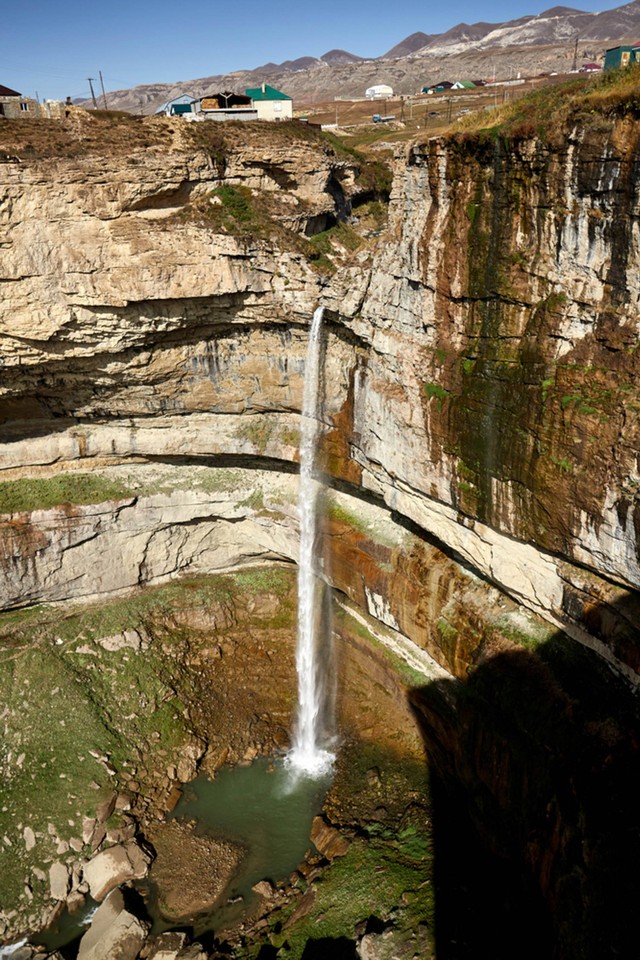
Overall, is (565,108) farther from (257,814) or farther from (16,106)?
(16,106)

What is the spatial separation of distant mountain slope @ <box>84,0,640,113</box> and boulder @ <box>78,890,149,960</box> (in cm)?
6321

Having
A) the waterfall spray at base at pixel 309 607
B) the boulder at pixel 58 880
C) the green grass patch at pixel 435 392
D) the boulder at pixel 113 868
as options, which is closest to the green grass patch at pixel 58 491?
the waterfall spray at base at pixel 309 607

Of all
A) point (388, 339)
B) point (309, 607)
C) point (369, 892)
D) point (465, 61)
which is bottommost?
point (369, 892)

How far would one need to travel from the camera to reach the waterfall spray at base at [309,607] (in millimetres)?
19438

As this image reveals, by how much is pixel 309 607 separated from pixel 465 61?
96150mm

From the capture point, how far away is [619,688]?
45.1 feet

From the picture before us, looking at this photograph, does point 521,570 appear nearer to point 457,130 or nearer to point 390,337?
point 390,337

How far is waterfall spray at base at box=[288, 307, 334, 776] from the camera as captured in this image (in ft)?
63.8

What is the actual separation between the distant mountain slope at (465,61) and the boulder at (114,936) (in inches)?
2488

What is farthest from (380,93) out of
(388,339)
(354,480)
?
(388,339)

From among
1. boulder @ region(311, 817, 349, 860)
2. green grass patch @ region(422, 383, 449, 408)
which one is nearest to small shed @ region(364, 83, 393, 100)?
green grass patch @ region(422, 383, 449, 408)

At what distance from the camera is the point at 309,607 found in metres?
22.0

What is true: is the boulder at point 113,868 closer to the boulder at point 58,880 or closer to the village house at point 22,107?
the boulder at point 58,880

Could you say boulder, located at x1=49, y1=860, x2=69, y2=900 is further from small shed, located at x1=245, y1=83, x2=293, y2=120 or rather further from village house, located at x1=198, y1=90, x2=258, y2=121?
small shed, located at x1=245, y1=83, x2=293, y2=120
